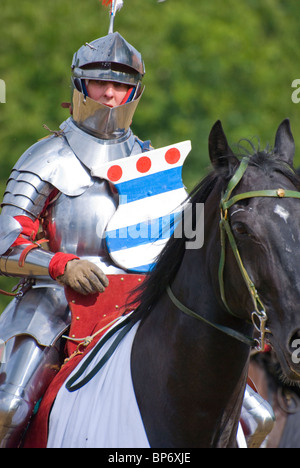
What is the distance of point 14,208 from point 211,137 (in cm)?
169

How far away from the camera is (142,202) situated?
5633 mm

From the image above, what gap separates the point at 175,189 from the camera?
18.9ft

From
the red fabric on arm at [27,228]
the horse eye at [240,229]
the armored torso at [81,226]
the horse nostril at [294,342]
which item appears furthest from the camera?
the armored torso at [81,226]

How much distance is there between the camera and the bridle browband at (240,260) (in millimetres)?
3902

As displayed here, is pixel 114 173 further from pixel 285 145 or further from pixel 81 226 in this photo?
pixel 285 145

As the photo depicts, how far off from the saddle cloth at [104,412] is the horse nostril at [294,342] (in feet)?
3.14

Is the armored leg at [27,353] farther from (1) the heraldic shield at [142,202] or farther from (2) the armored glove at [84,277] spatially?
(1) the heraldic shield at [142,202]

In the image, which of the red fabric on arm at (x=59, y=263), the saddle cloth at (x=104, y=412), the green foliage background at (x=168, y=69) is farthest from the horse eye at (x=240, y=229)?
the green foliage background at (x=168, y=69)

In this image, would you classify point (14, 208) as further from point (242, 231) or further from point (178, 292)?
point (242, 231)

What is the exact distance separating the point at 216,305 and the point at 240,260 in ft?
1.13

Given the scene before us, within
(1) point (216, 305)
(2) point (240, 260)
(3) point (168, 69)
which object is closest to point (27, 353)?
(1) point (216, 305)

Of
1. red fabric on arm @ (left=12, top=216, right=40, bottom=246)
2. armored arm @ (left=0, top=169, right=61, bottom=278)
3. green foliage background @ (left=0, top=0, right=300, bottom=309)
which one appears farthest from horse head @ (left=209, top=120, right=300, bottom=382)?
green foliage background @ (left=0, top=0, right=300, bottom=309)

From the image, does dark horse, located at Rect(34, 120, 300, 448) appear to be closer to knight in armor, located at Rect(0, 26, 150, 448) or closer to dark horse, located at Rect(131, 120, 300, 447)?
dark horse, located at Rect(131, 120, 300, 447)
